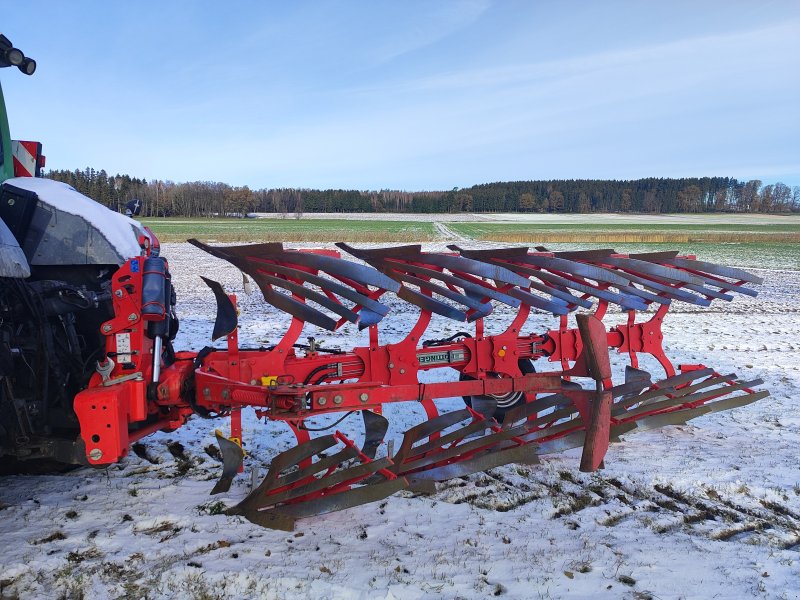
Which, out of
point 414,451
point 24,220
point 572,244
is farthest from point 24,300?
point 572,244

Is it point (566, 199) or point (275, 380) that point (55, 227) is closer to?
point (275, 380)

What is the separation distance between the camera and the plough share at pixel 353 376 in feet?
9.75

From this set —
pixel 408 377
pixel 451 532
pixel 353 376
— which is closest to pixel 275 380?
pixel 353 376

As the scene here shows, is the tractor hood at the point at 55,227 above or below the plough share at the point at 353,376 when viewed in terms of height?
above

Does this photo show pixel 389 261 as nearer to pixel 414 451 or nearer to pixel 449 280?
pixel 449 280

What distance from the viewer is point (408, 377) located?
384cm

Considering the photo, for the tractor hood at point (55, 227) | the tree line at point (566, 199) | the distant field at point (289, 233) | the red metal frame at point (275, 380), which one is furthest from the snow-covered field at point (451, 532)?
the tree line at point (566, 199)

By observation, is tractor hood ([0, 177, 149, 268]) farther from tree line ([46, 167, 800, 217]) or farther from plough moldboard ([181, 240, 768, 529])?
tree line ([46, 167, 800, 217])

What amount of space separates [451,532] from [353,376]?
1.21 m

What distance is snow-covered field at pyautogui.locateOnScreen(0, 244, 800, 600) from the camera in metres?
2.68

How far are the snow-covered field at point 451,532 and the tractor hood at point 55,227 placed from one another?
1.57 metres

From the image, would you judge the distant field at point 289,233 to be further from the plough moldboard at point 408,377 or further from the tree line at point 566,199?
the tree line at point 566,199

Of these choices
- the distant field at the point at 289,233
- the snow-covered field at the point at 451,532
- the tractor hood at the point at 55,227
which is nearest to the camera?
the snow-covered field at the point at 451,532

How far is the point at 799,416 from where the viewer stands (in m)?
5.08
